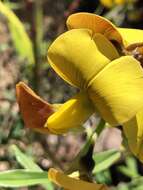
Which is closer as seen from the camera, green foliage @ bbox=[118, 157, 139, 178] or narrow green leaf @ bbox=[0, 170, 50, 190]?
narrow green leaf @ bbox=[0, 170, 50, 190]

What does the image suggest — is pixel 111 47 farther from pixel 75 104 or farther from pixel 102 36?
pixel 75 104

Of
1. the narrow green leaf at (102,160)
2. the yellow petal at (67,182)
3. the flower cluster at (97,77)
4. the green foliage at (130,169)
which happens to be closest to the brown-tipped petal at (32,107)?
the flower cluster at (97,77)

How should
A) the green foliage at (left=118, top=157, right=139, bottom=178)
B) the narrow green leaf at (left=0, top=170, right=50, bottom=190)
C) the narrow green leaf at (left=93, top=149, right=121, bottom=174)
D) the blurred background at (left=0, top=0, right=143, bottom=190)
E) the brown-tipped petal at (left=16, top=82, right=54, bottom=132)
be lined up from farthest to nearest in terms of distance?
the green foliage at (left=118, top=157, right=139, bottom=178) → the blurred background at (left=0, top=0, right=143, bottom=190) → the narrow green leaf at (left=93, top=149, right=121, bottom=174) → the narrow green leaf at (left=0, top=170, right=50, bottom=190) → the brown-tipped petal at (left=16, top=82, right=54, bottom=132)

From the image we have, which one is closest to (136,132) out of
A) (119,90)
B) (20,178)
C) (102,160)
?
(119,90)

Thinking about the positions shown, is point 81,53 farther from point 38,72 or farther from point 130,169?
point 130,169

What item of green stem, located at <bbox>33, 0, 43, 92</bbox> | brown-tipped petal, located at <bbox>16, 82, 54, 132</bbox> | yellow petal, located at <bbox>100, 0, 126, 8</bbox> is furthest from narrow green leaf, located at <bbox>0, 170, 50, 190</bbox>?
yellow petal, located at <bbox>100, 0, 126, 8</bbox>

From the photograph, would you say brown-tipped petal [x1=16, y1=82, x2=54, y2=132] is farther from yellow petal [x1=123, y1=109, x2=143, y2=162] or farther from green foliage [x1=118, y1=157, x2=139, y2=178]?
green foliage [x1=118, y1=157, x2=139, y2=178]
